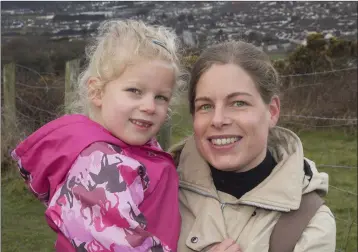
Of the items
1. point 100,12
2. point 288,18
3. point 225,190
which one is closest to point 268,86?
point 225,190

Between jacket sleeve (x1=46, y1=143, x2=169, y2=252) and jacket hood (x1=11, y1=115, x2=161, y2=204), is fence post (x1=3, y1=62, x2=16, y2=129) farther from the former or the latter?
jacket sleeve (x1=46, y1=143, x2=169, y2=252)

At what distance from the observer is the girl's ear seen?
2.06 metres

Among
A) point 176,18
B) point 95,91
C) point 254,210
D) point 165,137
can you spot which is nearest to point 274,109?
point 254,210

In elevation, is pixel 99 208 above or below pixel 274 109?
below

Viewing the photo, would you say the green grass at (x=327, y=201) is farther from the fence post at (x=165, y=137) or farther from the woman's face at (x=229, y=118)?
the woman's face at (x=229, y=118)

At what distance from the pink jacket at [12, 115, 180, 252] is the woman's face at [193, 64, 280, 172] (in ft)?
0.67

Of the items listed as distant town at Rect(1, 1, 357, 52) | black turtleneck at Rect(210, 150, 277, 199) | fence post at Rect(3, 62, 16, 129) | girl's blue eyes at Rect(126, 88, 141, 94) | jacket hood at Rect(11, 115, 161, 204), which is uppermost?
girl's blue eyes at Rect(126, 88, 141, 94)

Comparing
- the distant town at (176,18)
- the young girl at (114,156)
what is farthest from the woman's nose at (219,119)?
the distant town at (176,18)

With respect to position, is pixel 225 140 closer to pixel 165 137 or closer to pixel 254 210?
pixel 254 210

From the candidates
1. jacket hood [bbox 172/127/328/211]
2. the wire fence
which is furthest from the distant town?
jacket hood [bbox 172/127/328/211]

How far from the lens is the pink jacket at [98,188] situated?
1738 mm

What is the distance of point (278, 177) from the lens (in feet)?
6.57

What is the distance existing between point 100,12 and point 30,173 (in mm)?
3219

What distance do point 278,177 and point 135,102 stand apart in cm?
58
